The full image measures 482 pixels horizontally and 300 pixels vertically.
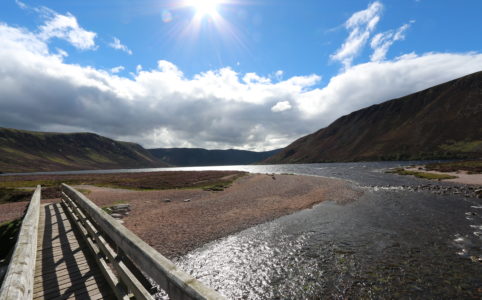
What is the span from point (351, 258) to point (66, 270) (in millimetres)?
14279

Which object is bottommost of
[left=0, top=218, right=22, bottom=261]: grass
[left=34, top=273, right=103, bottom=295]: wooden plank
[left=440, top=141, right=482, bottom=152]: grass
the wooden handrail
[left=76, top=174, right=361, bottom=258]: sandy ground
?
[left=76, top=174, right=361, bottom=258]: sandy ground

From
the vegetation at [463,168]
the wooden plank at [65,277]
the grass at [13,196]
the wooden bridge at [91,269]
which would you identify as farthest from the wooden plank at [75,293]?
the vegetation at [463,168]

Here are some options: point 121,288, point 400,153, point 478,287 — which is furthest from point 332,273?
point 400,153

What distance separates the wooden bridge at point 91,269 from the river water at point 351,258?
452 cm

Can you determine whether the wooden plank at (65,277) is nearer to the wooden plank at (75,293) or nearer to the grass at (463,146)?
the wooden plank at (75,293)

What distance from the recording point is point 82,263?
805 centimetres

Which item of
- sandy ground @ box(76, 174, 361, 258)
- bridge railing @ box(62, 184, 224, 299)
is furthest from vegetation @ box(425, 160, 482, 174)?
bridge railing @ box(62, 184, 224, 299)

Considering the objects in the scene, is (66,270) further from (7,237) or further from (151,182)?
(151,182)

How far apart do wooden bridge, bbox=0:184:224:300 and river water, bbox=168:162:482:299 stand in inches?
178

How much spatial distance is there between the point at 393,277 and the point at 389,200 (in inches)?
862

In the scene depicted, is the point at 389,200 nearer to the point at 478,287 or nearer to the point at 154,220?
A: the point at 478,287

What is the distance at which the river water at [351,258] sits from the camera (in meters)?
10.7

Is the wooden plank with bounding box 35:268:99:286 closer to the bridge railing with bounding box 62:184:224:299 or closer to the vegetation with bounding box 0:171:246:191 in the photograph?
the bridge railing with bounding box 62:184:224:299

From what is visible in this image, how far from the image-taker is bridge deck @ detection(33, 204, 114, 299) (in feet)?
20.7
